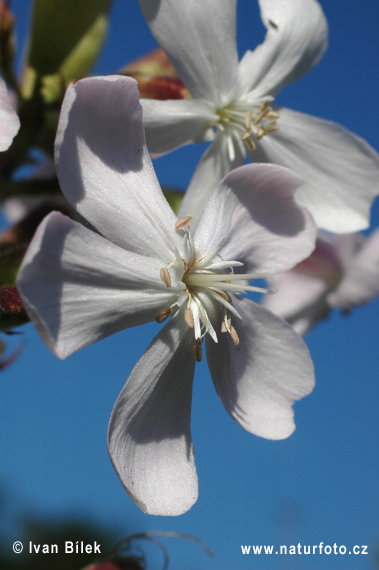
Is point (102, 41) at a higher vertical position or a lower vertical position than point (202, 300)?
higher

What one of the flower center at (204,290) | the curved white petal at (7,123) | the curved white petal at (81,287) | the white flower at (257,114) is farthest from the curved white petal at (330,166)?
the curved white petal at (7,123)

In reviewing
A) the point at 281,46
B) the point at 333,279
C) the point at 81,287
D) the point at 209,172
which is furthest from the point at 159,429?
the point at 333,279

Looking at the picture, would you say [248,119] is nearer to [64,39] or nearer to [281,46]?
[281,46]

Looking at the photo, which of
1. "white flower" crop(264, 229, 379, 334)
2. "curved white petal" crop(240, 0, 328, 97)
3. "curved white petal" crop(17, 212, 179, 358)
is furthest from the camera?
"white flower" crop(264, 229, 379, 334)

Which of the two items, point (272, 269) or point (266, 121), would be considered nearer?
point (272, 269)

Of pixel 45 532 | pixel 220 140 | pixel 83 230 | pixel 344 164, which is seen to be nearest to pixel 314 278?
pixel 344 164

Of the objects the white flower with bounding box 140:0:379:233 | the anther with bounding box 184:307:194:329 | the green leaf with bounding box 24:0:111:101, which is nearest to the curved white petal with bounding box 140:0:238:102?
the white flower with bounding box 140:0:379:233

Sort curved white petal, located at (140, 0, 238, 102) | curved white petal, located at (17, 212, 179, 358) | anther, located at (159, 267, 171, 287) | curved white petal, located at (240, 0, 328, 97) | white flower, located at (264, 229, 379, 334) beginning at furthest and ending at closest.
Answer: white flower, located at (264, 229, 379, 334)
curved white petal, located at (240, 0, 328, 97)
curved white petal, located at (140, 0, 238, 102)
anther, located at (159, 267, 171, 287)
curved white petal, located at (17, 212, 179, 358)

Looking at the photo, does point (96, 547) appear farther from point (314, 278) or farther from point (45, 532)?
point (45, 532)

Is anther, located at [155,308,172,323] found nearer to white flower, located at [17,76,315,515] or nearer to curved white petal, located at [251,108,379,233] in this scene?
white flower, located at [17,76,315,515]
